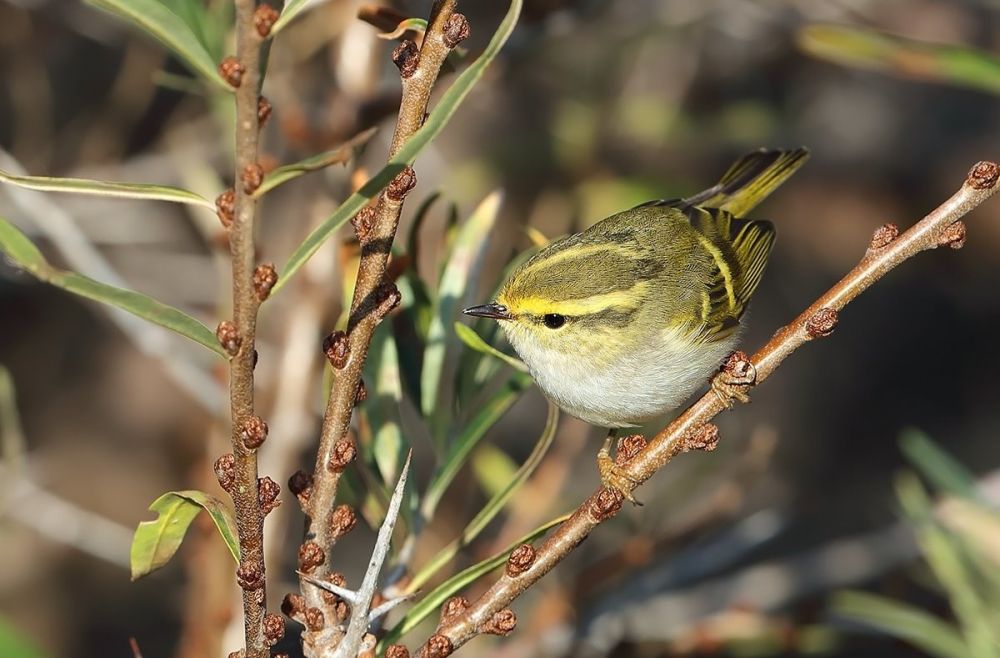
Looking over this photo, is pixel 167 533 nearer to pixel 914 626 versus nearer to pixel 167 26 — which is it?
pixel 167 26

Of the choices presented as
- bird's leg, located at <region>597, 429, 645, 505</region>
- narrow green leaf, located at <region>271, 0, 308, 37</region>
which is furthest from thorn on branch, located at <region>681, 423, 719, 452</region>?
narrow green leaf, located at <region>271, 0, 308, 37</region>

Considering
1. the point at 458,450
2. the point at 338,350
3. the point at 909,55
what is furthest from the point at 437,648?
the point at 909,55

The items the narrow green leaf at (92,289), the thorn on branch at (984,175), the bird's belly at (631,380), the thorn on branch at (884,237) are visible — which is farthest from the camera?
the bird's belly at (631,380)

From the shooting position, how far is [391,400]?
2.00m

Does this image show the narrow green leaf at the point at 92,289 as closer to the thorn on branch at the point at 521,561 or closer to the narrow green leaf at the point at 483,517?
the thorn on branch at the point at 521,561

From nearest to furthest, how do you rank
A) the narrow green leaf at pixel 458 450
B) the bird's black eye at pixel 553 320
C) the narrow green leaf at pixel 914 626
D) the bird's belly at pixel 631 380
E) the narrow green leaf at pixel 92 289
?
the narrow green leaf at pixel 92 289, the narrow green leaf at pixel 458 450, the narrow green leaf at pixel 914 626, the bird's belly at pixel 631 380, the bird's black eye at pixel 553 320

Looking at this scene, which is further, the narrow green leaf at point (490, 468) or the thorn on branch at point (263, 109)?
the narrow green leaf at point (490, 468)

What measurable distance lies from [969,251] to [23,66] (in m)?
4.43

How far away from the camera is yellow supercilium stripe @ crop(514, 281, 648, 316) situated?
253 cm

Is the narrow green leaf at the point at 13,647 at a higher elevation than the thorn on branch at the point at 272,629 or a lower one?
higher

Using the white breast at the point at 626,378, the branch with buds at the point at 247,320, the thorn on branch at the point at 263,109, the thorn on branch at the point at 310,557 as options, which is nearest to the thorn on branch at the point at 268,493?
the branch with buds at the point at 247,320

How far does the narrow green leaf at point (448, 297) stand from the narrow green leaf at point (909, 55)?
2.58 feet

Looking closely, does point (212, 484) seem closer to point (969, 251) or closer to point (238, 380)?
point (238, 380)

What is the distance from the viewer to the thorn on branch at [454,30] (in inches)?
50.9
